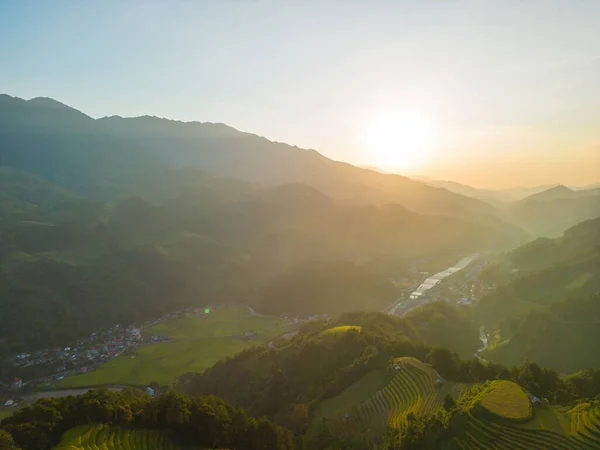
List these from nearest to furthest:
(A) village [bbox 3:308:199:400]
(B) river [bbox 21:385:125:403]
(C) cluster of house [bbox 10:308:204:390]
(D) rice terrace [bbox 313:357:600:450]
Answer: (D) rice terrace [bbox 313:357:600:450]
(B) river [bbox 21:385:125:403]
(A) village [bbox 3:308:199:400]
(C) cluster of house [bbox 10:308:204:390]

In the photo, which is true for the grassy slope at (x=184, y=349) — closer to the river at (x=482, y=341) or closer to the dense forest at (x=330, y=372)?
the dense forest at (x=330, y=372)

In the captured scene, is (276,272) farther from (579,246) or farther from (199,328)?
(579,246)

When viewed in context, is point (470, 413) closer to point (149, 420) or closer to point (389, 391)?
point (389, 391)

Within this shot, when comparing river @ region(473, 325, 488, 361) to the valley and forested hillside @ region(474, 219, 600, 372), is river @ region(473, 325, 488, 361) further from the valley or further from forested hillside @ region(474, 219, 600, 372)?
forested hillside @ region(474, 219, 600, 372)

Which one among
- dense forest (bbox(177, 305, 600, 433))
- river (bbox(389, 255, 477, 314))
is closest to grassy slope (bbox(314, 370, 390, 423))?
dense forest (bbox(177, 305, 600, 433))

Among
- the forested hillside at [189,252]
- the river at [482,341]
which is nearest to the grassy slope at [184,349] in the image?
the forested hillside at [189,252]

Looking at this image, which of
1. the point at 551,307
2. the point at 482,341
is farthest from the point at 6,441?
the point at 551,307
